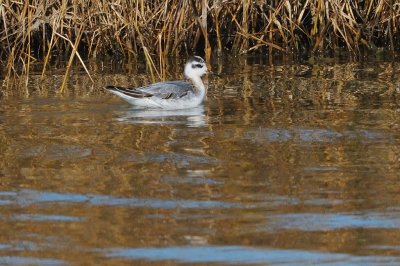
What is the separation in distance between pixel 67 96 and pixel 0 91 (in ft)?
3.03

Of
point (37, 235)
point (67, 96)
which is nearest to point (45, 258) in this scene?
point (37, 235)

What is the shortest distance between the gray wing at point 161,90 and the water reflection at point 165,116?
0.52ft

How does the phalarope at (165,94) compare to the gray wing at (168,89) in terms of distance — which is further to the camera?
the gray wing at (168,89)

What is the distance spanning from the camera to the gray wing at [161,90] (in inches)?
411

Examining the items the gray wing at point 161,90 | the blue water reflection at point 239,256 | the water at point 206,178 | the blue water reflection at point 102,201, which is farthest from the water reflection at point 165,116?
the blue water reflection at point 239,256

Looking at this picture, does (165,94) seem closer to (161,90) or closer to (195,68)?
(161,90)

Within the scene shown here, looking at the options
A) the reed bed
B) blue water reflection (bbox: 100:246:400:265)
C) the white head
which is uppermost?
the reed bed

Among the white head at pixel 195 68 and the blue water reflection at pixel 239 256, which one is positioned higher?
the white head at pixel 195 68

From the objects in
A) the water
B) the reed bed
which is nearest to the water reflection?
the water

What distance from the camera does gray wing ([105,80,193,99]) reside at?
34.3 feet

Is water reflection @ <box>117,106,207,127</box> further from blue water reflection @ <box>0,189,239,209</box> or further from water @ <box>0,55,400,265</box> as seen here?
blue water reflection @ <box>0,189,239,209</box>

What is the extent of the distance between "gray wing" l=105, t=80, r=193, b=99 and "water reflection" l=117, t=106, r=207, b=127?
0.52 feet

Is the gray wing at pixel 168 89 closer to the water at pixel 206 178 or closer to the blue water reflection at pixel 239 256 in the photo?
the water at pixel 206 178

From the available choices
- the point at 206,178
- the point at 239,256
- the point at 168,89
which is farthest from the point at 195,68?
the point at 239,256
